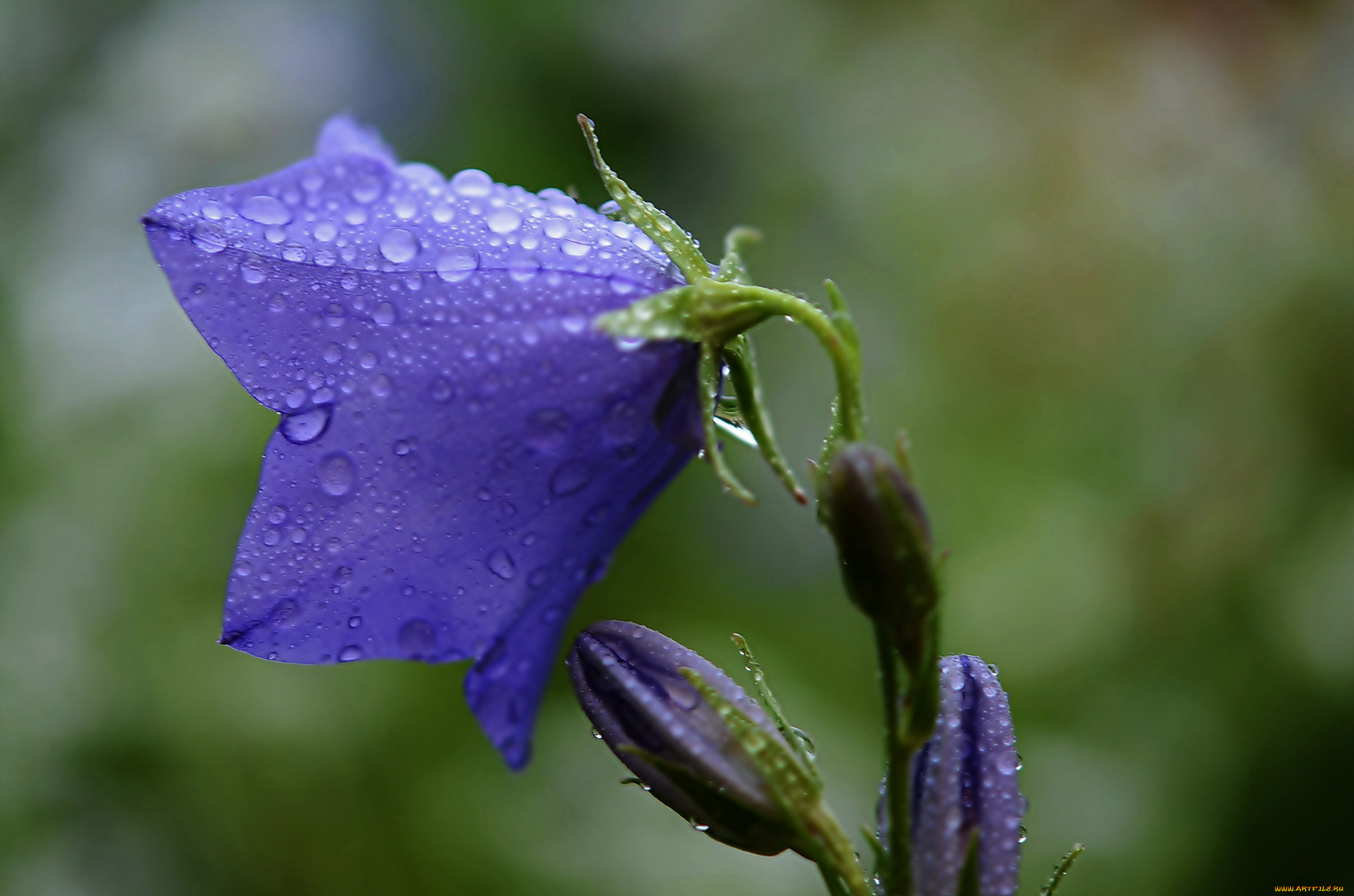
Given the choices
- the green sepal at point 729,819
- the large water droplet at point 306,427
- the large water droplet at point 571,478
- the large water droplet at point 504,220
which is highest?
the large water droplet at point 504,220

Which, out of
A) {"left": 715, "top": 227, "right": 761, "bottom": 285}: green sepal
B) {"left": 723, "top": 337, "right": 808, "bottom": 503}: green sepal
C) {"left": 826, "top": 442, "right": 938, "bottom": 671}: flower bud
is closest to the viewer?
{"left": 826, "top": 442, "right": 938, "bottom": 671}: flower bud

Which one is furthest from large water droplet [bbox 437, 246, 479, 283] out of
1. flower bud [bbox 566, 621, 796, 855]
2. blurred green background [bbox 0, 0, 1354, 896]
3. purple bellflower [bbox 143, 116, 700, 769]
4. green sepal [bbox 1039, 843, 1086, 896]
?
blurred green background [bbox 0, 0, 1354, 896]

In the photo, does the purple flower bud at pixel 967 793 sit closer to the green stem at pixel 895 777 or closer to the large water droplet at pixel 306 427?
the green stem at pixel 895 777

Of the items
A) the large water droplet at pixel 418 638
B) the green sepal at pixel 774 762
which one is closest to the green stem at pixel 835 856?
the green sepal at pixel 774 762

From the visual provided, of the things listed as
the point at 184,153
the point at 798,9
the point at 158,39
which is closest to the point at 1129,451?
the point at 798,9

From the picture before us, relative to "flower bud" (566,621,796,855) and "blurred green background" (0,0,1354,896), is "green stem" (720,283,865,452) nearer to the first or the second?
"flower bud" (566,621,796,855)

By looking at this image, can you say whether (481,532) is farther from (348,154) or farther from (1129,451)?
(1129,451)

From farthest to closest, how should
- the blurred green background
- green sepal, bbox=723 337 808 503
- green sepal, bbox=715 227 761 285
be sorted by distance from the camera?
the blurred green background < green sepal, bbox=715 227 761 285 < green sepal, bbox=723 337 808 503
